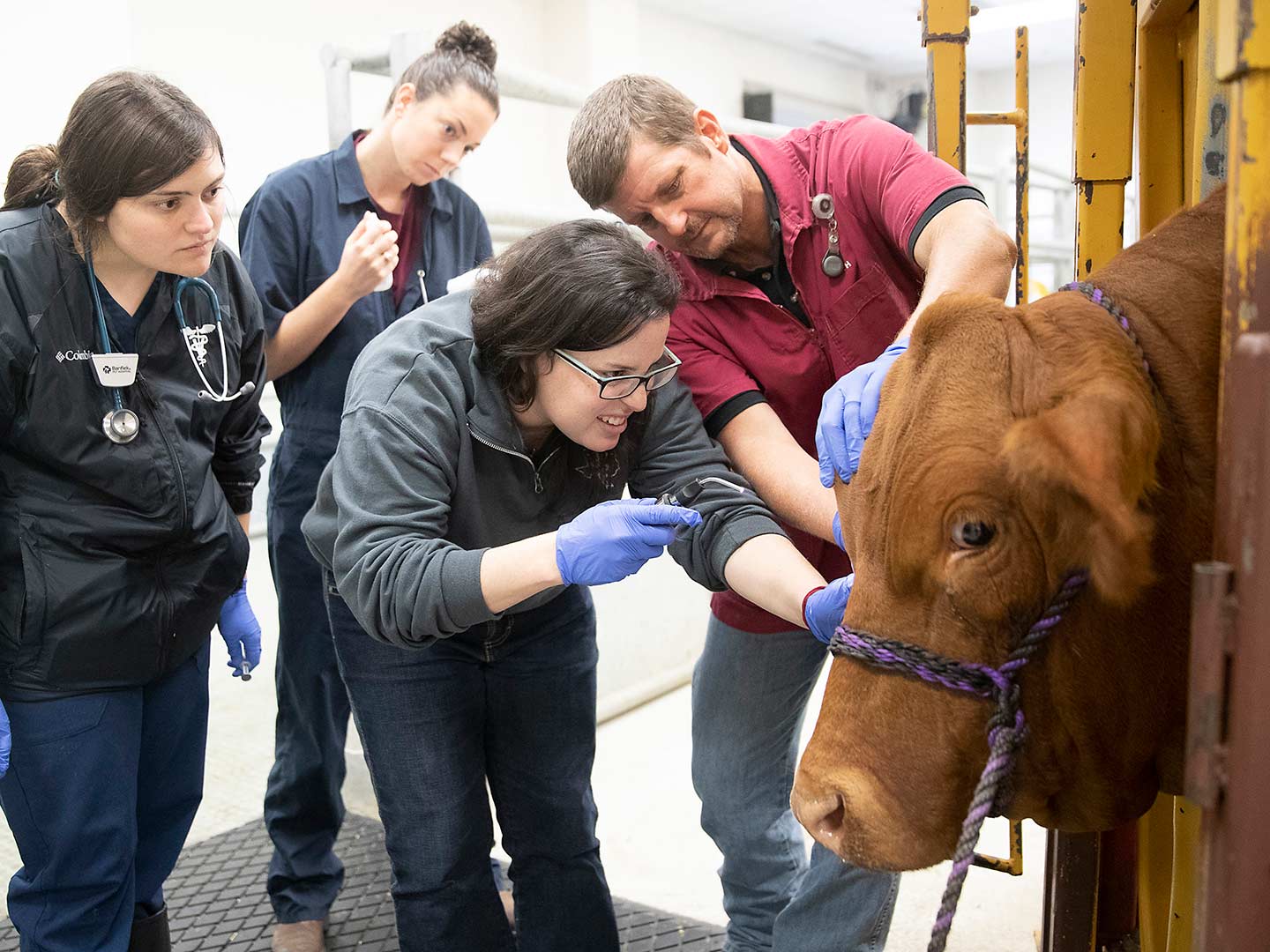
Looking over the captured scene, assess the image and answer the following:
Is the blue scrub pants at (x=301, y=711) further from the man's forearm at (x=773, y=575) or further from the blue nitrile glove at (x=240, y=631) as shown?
the man's forearm at (x=773, y=575)

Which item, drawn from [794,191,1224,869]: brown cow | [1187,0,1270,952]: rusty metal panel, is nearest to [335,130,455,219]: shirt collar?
[794,191,1224,869]: brown cow

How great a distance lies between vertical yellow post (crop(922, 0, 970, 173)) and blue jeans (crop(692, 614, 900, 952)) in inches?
35.5

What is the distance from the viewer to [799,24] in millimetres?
10422

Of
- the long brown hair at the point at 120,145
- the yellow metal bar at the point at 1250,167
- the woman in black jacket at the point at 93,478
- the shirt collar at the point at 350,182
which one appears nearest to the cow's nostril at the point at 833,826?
the yellow metal bar at the point at 1250,167

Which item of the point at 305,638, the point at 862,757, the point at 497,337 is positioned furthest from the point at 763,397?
the point at 305,638

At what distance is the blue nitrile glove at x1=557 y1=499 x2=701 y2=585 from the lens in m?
1.51

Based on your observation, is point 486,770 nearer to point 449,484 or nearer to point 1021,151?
point 449,484

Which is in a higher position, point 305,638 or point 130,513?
point 130,513

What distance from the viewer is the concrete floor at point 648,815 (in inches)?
105

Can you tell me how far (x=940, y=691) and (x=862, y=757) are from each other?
0.31 ft

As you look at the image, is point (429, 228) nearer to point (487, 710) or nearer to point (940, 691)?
point (487, 710)

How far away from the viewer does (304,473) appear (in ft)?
8.11

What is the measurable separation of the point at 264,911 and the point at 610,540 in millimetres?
1714

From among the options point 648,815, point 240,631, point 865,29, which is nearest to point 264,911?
point 240,631
